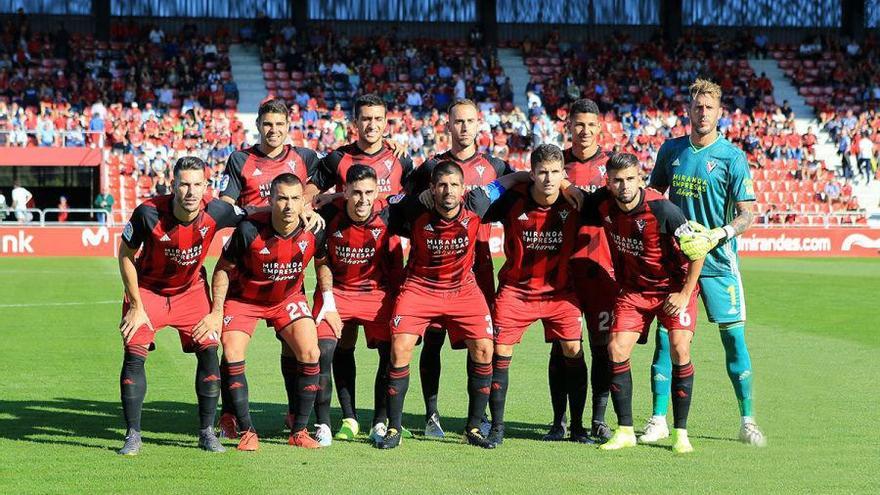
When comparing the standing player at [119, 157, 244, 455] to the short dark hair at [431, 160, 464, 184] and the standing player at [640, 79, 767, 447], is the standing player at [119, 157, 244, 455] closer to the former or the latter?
the short dark hair at [431, 160, 464, 184]

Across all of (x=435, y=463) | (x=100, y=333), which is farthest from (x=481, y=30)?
(x=435, y=463)

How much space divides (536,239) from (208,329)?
2275 millimetres

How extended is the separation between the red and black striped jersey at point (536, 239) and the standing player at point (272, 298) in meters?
1.27

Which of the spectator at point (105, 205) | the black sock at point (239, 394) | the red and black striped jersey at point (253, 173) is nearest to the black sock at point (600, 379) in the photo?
the black sock at point (239, 394)

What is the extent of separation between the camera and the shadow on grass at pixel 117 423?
26.0ft

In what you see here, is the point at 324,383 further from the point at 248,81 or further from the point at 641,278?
the point at 248,81

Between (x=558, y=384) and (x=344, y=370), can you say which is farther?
(x=344, y=370)

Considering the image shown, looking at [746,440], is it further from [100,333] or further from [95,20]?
[95,20]

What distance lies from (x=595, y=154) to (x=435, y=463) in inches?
103

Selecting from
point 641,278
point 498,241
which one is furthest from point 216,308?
point 498,241

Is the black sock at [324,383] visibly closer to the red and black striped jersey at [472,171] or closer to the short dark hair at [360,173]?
the short dark hair at [360,173]

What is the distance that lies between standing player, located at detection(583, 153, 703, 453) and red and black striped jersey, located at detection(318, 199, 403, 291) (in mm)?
1386

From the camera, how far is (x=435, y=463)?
23.4ft

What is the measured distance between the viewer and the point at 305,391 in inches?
305
